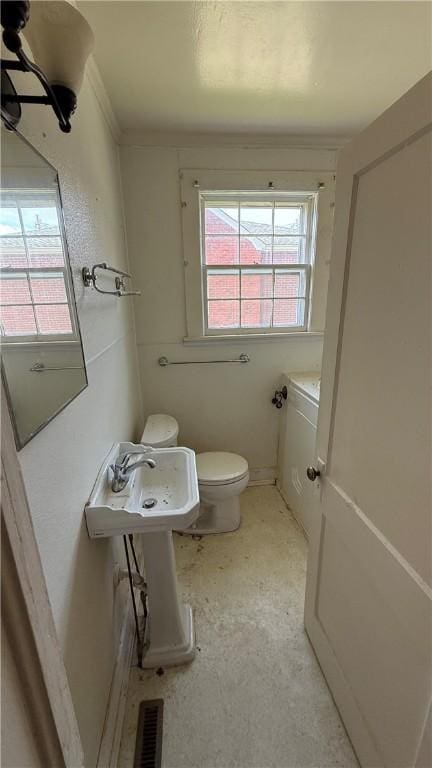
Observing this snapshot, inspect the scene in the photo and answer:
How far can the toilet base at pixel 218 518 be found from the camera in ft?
6.44

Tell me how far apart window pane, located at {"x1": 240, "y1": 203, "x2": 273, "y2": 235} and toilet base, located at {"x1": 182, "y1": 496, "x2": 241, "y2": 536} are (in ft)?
5.83

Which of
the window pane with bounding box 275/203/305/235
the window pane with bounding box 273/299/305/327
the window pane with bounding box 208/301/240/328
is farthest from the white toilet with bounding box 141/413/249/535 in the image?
the window pane with bounding box 275/203/305/235

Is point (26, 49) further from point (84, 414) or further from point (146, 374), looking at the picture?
point (146, 374)

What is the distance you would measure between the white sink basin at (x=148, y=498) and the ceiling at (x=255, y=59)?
1.59m

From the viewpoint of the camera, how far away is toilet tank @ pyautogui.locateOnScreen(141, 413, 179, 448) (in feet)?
5.94

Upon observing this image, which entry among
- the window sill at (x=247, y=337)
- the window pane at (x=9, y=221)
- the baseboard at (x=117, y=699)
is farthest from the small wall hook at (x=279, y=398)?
the window pane at (x=9, y=221)

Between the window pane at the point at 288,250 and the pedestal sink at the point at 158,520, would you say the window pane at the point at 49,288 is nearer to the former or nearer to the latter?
the pedestal sink at the point at 158,520

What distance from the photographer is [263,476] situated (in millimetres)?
2496

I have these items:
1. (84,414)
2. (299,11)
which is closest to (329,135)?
(299,11)

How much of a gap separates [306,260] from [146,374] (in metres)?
1.37

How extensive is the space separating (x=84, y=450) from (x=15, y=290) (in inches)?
22.2

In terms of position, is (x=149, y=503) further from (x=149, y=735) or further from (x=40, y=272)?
(x=40, y=272)

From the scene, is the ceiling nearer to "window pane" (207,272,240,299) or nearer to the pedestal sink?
"window pane" (207,272,240,299)

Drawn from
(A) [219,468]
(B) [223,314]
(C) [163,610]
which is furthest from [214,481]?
(B) [223,314]
